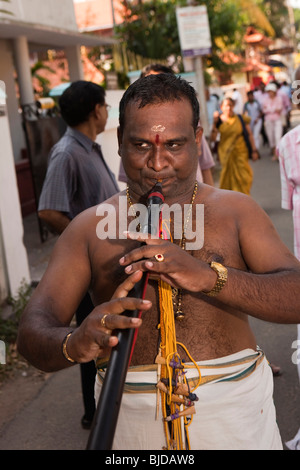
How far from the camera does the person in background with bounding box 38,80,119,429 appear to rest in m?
3.84

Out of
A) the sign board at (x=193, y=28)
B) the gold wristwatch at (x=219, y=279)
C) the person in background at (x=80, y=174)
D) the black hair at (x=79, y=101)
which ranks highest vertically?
the sign board at (x=193, y=28)

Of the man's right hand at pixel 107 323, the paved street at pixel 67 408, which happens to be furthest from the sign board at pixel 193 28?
the man's right hand at pixel 107 323

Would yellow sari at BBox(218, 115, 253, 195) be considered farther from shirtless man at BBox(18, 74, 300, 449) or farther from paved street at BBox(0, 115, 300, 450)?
shirtless man at BBox(18, 74, 300, 449)

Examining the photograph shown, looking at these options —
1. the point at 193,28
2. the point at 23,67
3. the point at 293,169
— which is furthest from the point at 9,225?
the point at 193,28

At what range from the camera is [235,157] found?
9.51 meters

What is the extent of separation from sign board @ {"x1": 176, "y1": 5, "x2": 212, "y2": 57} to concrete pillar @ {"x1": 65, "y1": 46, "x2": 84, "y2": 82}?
229cm

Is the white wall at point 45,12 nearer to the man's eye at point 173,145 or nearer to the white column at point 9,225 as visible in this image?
the white column at point 9,225

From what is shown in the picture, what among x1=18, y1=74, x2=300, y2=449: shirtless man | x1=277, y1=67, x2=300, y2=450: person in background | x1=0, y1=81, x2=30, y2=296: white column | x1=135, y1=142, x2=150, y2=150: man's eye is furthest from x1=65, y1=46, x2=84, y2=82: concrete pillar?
x1=135, y1=142, x2=150, y2=150: man's eye

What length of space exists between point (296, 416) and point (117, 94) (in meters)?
7.99

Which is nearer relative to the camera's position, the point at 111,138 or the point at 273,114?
the point at 111,138

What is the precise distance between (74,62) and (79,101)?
32.9 feet

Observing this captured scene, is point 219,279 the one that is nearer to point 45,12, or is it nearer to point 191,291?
point 191,291

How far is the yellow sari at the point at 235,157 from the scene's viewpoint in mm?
9414

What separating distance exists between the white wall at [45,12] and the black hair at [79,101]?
20.8 ft
